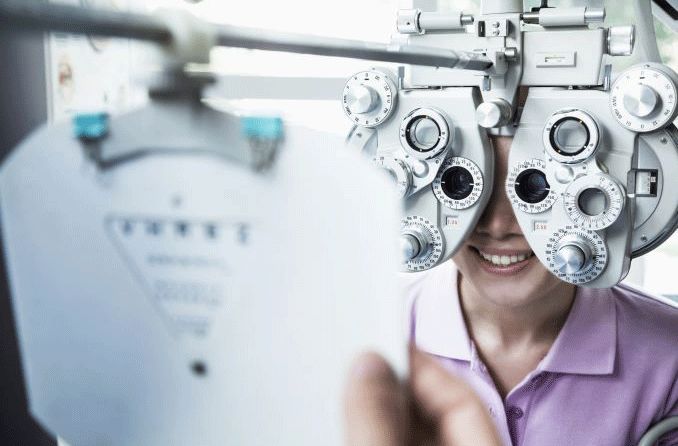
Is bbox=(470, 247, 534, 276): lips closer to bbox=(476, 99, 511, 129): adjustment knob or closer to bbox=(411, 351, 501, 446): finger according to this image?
bbox=(476, 99, 511, 129): adjustment knob

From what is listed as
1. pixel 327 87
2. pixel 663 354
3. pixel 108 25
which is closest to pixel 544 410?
pixel 663 354

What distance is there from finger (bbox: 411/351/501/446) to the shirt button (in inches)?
20.2

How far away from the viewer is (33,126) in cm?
38

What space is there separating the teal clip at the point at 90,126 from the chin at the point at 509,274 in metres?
0.57

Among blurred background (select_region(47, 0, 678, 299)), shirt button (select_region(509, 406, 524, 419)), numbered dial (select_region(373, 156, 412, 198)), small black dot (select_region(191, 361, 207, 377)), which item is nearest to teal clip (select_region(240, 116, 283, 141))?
blurred background (select_region(47, 0, 678, 299))

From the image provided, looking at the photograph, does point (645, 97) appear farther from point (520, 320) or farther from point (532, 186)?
point (520, 320)

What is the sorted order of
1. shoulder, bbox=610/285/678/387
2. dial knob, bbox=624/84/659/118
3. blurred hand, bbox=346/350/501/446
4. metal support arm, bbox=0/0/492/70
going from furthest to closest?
shoulder, bbox=610/285/678/387 → dial knob, bbox=624/84/659/118 → blurred hand, bbox=346/350/501/446 → metal support arm, bbox=0/0/492/70

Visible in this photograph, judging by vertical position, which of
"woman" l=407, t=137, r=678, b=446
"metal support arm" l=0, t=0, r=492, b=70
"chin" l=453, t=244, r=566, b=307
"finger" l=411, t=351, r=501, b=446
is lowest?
"woman" l=407, t=137, r=678, b=446

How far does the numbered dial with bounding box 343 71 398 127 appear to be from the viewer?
30.5 inches

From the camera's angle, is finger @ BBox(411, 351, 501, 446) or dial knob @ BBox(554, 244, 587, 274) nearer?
finger @ BBox(411, 351, 501, 446)

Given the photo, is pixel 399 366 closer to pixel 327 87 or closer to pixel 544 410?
pixel 327 87

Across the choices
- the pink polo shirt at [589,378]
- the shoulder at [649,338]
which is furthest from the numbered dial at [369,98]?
the shoulder at [649,338]

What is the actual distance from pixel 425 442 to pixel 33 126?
25 centimetres

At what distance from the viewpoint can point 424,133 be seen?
30.3 inches
